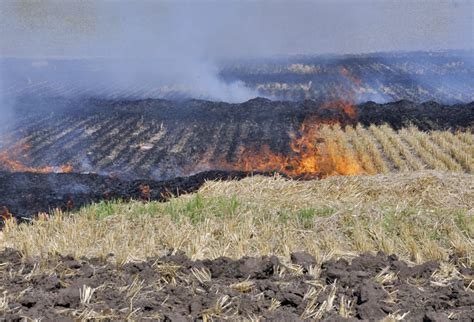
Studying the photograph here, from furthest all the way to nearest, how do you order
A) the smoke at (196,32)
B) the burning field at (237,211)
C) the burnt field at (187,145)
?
the smoke at (196,32)
the burnt field at (187,145)
the burning field at (237,211)

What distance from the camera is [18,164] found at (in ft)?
42.0

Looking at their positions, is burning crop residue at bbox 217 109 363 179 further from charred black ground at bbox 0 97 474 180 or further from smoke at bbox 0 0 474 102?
smoke at bbox 0 0 474 102

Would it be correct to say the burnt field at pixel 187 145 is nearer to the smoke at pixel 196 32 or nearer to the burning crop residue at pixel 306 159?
the burning crop residue at pixel 306 159

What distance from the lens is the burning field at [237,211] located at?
15.6 feet

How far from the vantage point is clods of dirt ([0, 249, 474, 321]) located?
4523 millimetres

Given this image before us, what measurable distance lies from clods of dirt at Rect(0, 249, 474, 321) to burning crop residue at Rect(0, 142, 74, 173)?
6.94 meters

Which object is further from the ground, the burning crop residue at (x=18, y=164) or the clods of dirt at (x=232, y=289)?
the clods of dirt at (x=232, y=289)

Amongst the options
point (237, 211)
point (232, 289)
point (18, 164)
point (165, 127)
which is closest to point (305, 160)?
point (165, 127)

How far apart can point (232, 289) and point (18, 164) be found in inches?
356

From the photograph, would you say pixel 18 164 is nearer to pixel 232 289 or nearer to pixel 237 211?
pixel 237 211

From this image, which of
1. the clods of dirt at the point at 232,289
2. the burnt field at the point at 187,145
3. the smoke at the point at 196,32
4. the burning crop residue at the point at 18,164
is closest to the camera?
the clods of dirt at the point at 232,289

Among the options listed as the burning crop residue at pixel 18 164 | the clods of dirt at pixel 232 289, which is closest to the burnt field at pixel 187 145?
the burning crop residue at pixel 18 164

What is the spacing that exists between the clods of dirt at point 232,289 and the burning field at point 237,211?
1 centimetres

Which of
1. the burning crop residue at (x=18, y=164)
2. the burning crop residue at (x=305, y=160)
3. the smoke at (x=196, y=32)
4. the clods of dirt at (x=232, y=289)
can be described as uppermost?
the smoke at (x=196, y=32)
